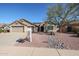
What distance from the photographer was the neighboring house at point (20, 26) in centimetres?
455

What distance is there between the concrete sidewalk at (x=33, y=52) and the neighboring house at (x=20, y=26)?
384mm

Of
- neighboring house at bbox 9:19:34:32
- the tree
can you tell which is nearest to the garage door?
neighboring house at bbox 9:19:34:32

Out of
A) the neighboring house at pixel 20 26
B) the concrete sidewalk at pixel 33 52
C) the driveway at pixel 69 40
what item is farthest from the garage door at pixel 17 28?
the driveway at pixel 69 40

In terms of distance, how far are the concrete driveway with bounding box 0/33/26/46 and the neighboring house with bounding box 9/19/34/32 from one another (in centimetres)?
10

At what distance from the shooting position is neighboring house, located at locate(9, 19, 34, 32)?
4550 millimetres

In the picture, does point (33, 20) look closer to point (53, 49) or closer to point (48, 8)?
point (48, 8)

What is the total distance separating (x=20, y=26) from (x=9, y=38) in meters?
0.33

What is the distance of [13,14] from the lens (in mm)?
4508

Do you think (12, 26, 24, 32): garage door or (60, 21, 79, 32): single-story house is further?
(12, 26, 24, 32): garage door

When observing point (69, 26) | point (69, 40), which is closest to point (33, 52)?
point (69, 40)

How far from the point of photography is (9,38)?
4.60 metres

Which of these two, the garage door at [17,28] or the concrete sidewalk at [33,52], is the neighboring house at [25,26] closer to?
the garage door at [17,28]

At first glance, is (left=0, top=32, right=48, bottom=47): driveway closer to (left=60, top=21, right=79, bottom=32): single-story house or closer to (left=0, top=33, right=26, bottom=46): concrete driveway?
(left=0, top=33, right=26, bottom=46): concrete driveway

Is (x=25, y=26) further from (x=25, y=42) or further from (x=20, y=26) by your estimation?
(x=25, y=42)
